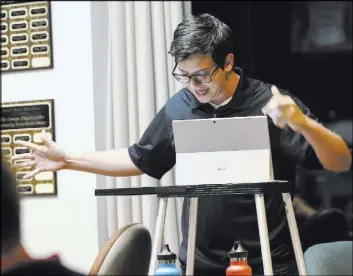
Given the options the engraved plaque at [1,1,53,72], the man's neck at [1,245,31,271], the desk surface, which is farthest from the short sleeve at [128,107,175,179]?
the man's neck at [1,245,31,271]

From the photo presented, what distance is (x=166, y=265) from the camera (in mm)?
1554

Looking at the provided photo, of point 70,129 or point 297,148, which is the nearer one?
point 297,148

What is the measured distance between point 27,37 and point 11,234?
2.36m

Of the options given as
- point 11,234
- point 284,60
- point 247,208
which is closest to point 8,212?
point 11,234

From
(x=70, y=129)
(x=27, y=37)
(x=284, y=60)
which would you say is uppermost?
(x=27, y=37)

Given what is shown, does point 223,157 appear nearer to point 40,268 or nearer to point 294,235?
point 294,235

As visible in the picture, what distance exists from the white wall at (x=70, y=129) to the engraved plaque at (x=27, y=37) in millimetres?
38

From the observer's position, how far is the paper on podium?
1594mm

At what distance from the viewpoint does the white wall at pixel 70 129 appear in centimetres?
287

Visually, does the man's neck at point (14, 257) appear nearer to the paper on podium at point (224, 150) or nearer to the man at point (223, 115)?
the paper on podium at point (224, 150)

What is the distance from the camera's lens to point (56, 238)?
289 centimetres

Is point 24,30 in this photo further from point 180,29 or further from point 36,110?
point 180,29

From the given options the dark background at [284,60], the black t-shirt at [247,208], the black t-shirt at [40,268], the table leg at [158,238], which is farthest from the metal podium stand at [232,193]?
the dark background at [284,60]

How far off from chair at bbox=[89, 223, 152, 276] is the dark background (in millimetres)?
1619
